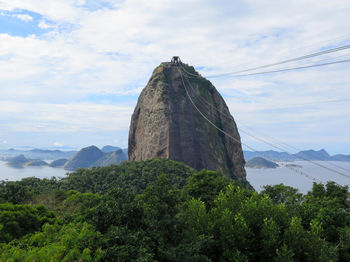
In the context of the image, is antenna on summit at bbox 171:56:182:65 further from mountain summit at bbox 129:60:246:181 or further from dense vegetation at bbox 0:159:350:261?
dense vegetation at bbox 0:159:350:261

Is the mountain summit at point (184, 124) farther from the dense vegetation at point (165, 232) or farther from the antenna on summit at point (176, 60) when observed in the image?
the dense vegetation at point (165, 232)

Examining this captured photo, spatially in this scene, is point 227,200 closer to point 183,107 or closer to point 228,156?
point 183,107

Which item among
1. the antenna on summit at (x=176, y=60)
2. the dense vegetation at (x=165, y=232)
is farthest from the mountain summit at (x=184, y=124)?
the dense vegetation at (x=165, y=232)

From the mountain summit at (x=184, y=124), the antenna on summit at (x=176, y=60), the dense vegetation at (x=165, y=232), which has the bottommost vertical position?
the dense vegetation at (x=165, y=232)

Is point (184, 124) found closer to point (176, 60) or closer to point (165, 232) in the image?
point (176, 60)

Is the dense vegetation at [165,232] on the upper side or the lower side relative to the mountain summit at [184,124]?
lower

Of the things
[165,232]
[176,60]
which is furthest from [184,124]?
[165,232]

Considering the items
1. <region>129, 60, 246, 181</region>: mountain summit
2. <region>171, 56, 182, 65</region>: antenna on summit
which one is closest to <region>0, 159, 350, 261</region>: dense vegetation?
<region>129, 60, 246, 181</region>: mountain summit

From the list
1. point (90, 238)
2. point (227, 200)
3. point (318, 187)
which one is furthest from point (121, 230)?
point (318, 187)
